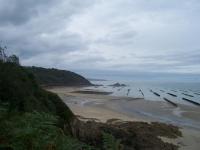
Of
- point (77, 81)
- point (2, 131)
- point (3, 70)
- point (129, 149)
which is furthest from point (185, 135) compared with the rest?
point (77, 81)

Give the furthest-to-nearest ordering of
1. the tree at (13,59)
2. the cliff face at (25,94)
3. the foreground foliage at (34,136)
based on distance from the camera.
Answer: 1. the tree at (13,59)
2. the cliff face at (25,94)
3. the foreground foliage at (34,136)

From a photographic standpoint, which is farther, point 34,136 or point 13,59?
point 13,59

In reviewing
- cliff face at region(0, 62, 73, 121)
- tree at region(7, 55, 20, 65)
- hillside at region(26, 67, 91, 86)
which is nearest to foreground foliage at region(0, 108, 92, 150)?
cliff face at region(0, 62, 73, 121)

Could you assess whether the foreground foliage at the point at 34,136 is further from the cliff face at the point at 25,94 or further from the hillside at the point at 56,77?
the hillside at the point at 56,77

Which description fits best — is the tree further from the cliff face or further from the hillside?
the hillside

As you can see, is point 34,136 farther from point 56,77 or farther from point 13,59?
point 56,77

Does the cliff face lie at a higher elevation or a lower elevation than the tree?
lower

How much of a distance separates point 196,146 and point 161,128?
508cm

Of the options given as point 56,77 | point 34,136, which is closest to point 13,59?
point 34,136

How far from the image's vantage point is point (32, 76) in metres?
18.3

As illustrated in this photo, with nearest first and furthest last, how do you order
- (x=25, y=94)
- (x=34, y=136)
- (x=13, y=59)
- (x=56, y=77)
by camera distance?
(x=34, y=136)
(x=25, y=94)
(x=13, y=59)
(x=56, y=77)

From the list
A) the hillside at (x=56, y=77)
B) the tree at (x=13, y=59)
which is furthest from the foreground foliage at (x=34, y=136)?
the hillside at (x=56, y=77)

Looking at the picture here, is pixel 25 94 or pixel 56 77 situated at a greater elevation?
pixel 56 77

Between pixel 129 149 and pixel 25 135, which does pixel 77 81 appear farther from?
pixel 25 135
